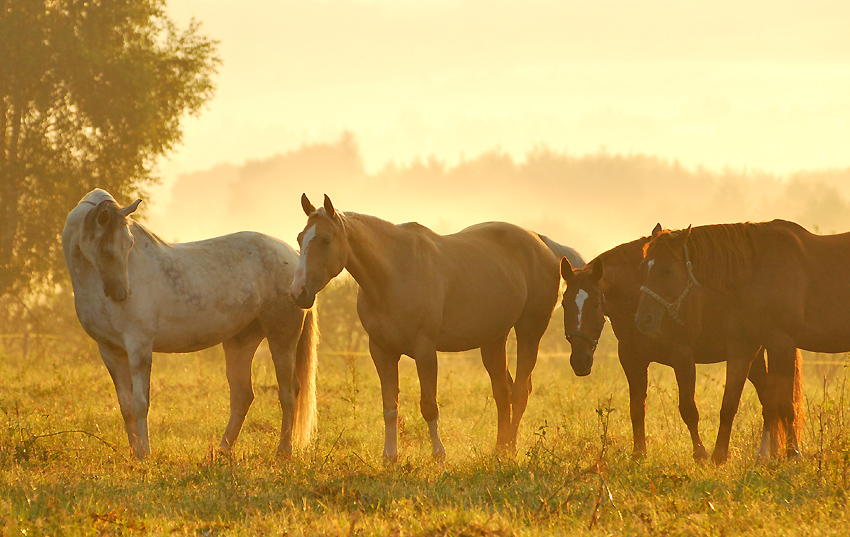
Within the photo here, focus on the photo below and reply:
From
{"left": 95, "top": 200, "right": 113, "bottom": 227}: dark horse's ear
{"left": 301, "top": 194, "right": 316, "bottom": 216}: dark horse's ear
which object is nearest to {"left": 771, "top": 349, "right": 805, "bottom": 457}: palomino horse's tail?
{"left": 301, "top": 194, "right": 316, "bottom": 216}: dark horse's ear

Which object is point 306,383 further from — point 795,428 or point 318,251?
point 795,428

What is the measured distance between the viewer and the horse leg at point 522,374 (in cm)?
834

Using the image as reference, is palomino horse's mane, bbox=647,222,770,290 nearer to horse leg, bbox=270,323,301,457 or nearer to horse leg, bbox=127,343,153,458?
horse leg, bbox=270,323,301,457

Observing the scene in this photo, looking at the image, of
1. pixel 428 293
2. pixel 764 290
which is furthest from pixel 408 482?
pixel 764 290

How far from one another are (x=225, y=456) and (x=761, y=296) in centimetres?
523

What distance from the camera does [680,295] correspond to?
707cm

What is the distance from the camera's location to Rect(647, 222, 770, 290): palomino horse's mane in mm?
7086

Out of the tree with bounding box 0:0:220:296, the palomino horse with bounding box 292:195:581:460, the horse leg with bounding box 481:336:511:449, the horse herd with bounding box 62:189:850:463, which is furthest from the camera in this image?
the tree with bounding box 0:0:220:296

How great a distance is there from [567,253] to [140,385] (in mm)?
5141

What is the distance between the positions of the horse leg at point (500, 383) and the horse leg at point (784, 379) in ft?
8.80

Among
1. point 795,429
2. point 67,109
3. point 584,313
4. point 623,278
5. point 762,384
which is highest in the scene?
point 67,109

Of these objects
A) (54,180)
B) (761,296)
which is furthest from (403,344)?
(54,180)

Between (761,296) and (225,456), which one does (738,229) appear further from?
(225,456)

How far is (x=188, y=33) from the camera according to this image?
58.6 ft
